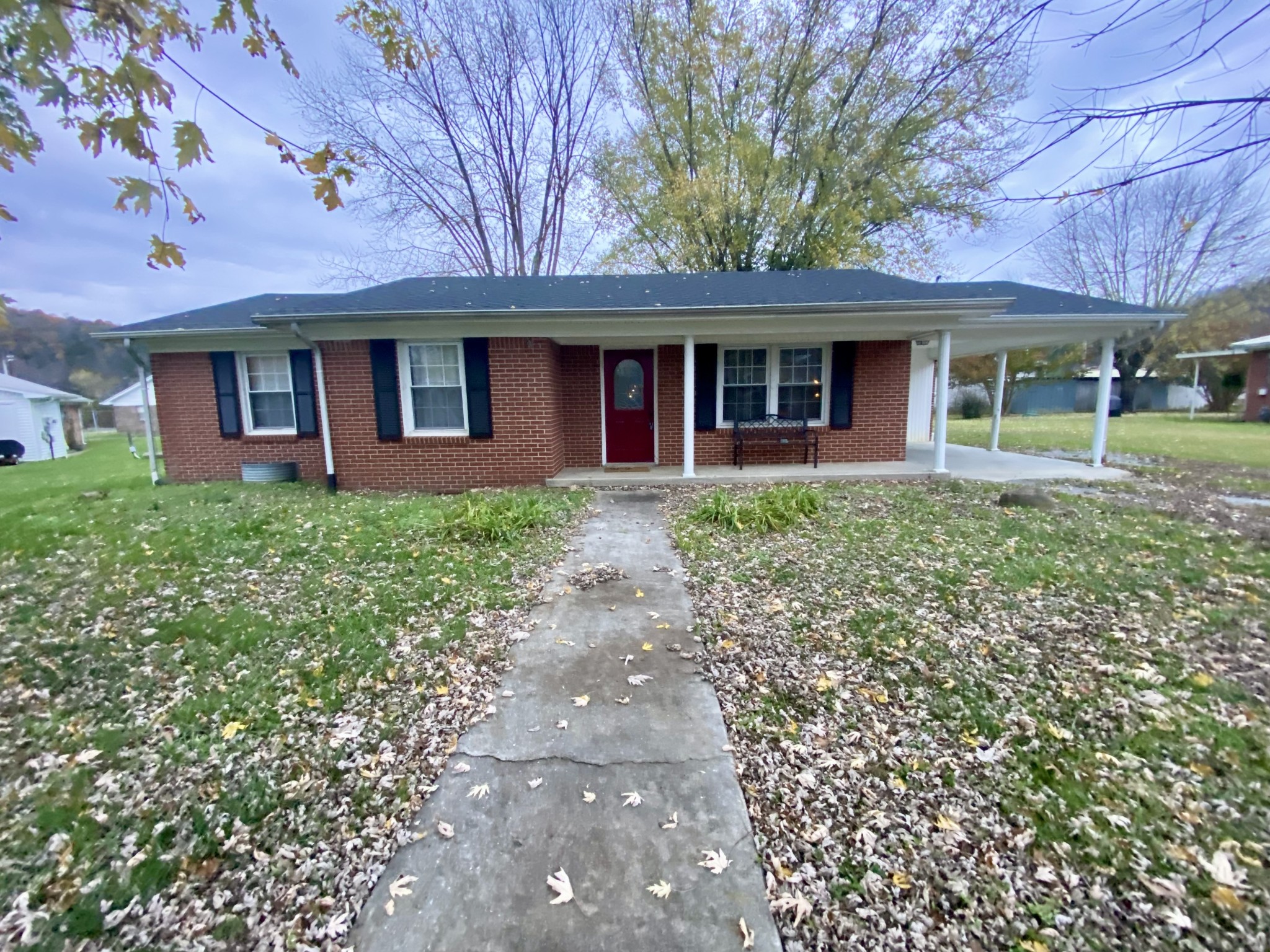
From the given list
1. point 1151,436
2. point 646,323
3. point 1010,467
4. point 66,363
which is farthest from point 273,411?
point 66,363

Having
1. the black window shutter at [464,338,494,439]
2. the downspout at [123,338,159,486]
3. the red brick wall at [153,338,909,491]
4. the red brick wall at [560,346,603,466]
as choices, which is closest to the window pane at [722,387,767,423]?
the red brick wall at [153,338,909,491]

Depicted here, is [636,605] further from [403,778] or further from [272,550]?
[272,550]

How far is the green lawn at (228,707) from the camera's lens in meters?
1.87

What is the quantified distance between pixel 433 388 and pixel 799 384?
630cm

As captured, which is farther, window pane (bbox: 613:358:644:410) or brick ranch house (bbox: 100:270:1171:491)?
window pane (bbox: 613:358:644:410)

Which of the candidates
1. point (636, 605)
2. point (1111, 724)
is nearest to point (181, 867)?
point (636, 605)

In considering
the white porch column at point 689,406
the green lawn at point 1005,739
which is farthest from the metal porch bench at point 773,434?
the green lawn at point 1005,739

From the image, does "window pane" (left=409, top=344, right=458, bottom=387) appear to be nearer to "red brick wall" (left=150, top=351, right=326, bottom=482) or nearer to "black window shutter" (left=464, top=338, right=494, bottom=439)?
"black window shutter" (left=464, top=338, right=494, bottom=439)

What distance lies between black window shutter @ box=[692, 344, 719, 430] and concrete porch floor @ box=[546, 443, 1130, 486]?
0.83 m

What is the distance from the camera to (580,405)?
10.0m

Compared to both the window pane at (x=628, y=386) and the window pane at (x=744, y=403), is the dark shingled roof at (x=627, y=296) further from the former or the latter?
the window pane at (x=744, y=403)

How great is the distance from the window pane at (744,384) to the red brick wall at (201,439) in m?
7.41

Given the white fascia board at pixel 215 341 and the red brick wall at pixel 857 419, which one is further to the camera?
the red brick wall at pixel 857 419

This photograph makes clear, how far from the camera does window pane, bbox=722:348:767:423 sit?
971 centimetres
